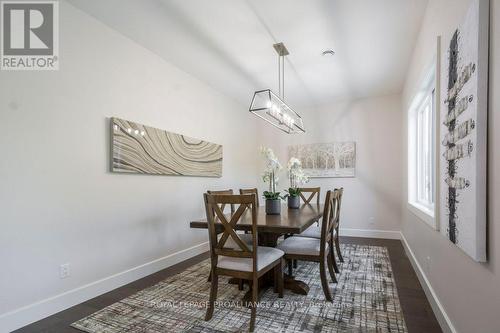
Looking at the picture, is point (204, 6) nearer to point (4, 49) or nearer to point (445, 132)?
point (4, 49)

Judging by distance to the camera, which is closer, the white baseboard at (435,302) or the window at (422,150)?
the white baseboard at (435,302)

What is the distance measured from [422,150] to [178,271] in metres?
3.39

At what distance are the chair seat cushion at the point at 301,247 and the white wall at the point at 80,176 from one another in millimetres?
1619

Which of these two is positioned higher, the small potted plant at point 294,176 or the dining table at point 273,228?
the small potted plant at point 294,176

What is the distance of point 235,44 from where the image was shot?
10.2 ft

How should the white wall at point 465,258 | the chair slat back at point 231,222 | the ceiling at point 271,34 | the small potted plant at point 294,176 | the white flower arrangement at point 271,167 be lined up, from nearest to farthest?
1. the white wall at point 465,258
2. the chair slat back at point 231,222
3. the ceiling at point 271,34
4. the white flower arrangement at point 271,167
5. the small potted plant at point 294,176

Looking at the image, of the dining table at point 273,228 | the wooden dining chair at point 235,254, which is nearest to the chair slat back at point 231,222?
the wooden dining chair at point 235,254

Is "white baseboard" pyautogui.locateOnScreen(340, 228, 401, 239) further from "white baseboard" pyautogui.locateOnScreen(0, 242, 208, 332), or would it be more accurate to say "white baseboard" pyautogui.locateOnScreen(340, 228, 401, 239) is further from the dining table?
"white baseboard" pyautogui.locateOnScreen(0, 242, 208, 332)

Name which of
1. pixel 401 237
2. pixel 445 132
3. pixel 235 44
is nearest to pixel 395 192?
pixel 401 237

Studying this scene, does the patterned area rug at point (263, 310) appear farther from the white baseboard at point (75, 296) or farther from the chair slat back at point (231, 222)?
the chair slat back at point (231, 222)

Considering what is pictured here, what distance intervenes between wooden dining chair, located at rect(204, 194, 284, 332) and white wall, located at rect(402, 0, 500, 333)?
1.22m

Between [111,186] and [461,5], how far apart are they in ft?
10.0

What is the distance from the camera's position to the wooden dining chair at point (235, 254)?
200 centimetres

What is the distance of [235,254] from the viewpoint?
82.4 inches
